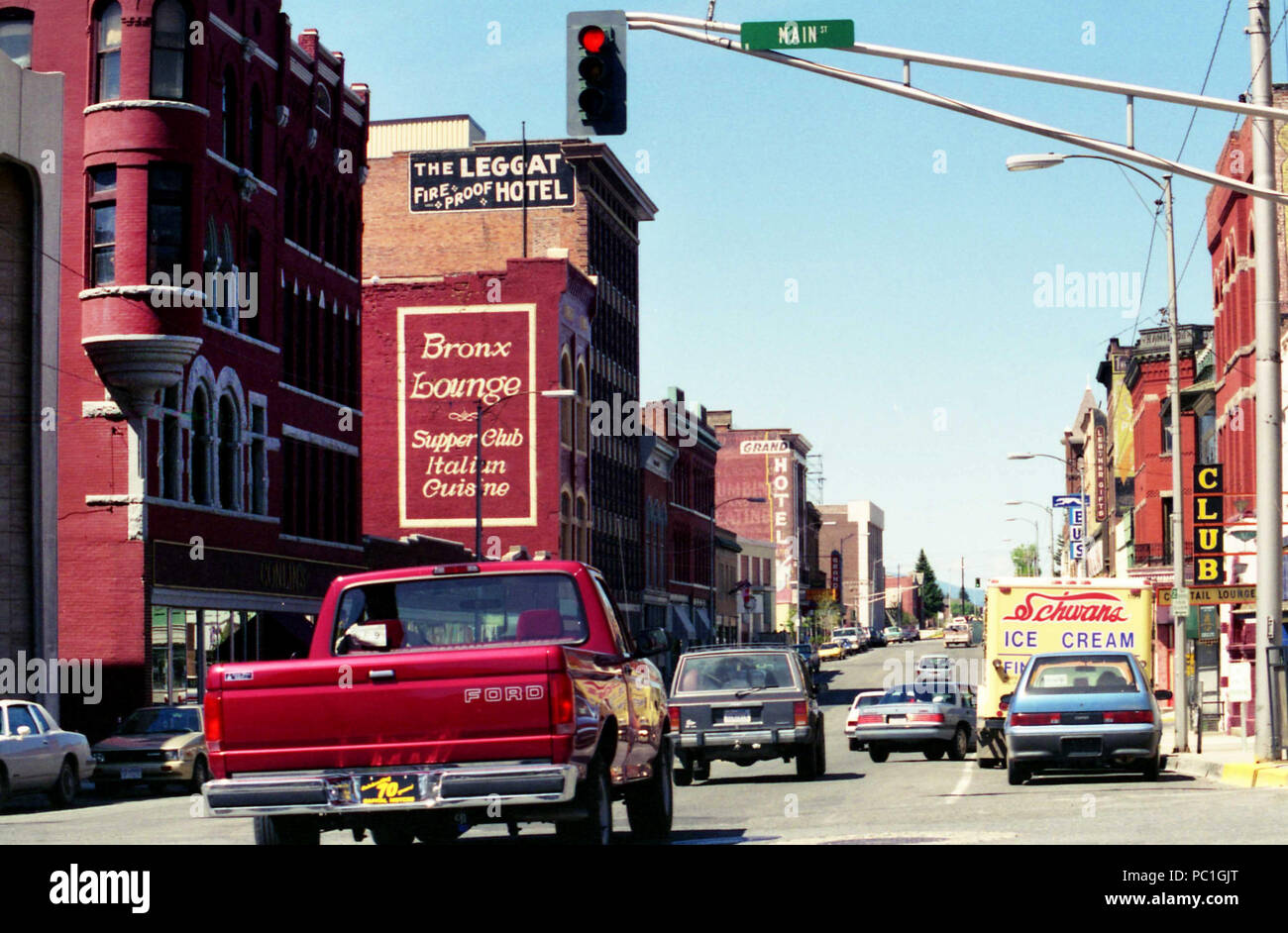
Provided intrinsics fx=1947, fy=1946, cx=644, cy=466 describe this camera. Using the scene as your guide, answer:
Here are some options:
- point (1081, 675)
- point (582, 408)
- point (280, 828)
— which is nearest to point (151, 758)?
point (1081, 675)

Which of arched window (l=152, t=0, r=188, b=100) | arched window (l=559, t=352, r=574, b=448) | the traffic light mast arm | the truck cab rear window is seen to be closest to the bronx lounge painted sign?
arched window (l=559, t=352, r=574, b=448)

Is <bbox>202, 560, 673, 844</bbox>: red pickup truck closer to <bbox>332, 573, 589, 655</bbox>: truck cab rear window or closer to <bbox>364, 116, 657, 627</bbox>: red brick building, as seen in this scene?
<bbox>332, 573, 589, 655</bbox>: truck cab rear window

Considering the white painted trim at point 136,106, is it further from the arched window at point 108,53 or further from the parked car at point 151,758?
the parked car at point 151,758

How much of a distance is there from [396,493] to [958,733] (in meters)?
39.7

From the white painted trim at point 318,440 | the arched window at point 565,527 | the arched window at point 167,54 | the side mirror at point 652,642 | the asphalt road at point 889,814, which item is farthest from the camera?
the arched window at point 565,527

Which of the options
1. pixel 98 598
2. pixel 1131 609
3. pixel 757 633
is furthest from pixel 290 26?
pixel 757 633

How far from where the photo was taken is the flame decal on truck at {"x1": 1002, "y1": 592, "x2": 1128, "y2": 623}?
30.5 metres

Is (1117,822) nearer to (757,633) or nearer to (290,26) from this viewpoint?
(290,26)

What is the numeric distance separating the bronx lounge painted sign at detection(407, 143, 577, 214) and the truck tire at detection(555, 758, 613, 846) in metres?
64.6

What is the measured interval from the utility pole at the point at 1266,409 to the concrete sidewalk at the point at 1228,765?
78cm

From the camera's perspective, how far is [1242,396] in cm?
4834

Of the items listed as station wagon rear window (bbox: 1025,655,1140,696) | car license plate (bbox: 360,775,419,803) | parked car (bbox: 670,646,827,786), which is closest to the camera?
car license plate (bbox: 360,775,419,803)

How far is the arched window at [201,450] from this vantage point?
142 ft

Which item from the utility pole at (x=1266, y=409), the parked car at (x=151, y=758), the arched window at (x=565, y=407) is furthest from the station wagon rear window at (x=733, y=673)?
the arched window at (x=565, y=407)
